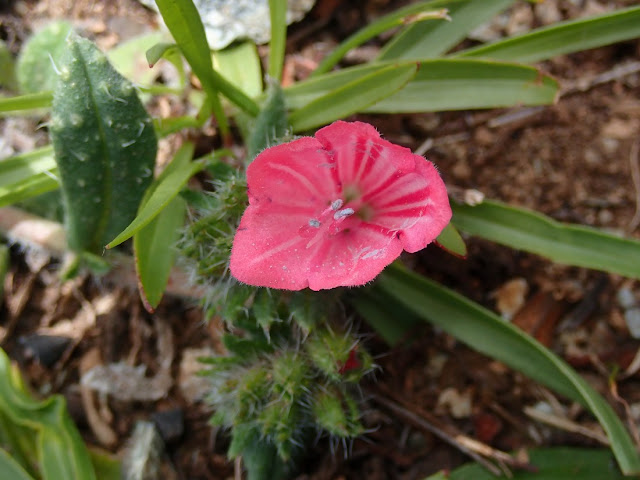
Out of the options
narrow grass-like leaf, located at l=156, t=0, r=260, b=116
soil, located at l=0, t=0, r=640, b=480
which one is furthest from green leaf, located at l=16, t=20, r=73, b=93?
narrow grass-like leaf, located at l=156, t=0, r=260, b=116

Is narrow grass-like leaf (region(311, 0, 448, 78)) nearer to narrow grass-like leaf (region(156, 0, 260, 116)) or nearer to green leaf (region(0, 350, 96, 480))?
narrow grass-like leaf (region(156, 0, 260, 116))

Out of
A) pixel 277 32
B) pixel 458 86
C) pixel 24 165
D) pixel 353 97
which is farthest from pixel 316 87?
pixel 24 165

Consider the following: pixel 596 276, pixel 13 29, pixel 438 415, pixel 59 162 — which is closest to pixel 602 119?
pixel 596 276

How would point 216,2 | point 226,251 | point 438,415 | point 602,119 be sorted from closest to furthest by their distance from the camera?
point 226,251, point 438,415, point 216,2, point 602,119

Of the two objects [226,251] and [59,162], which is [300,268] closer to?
[226,251]

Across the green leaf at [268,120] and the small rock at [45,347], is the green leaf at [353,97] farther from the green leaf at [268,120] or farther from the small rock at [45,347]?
the small rock at [45,347]

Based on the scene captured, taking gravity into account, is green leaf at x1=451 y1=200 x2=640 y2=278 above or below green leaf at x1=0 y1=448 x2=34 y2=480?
above
